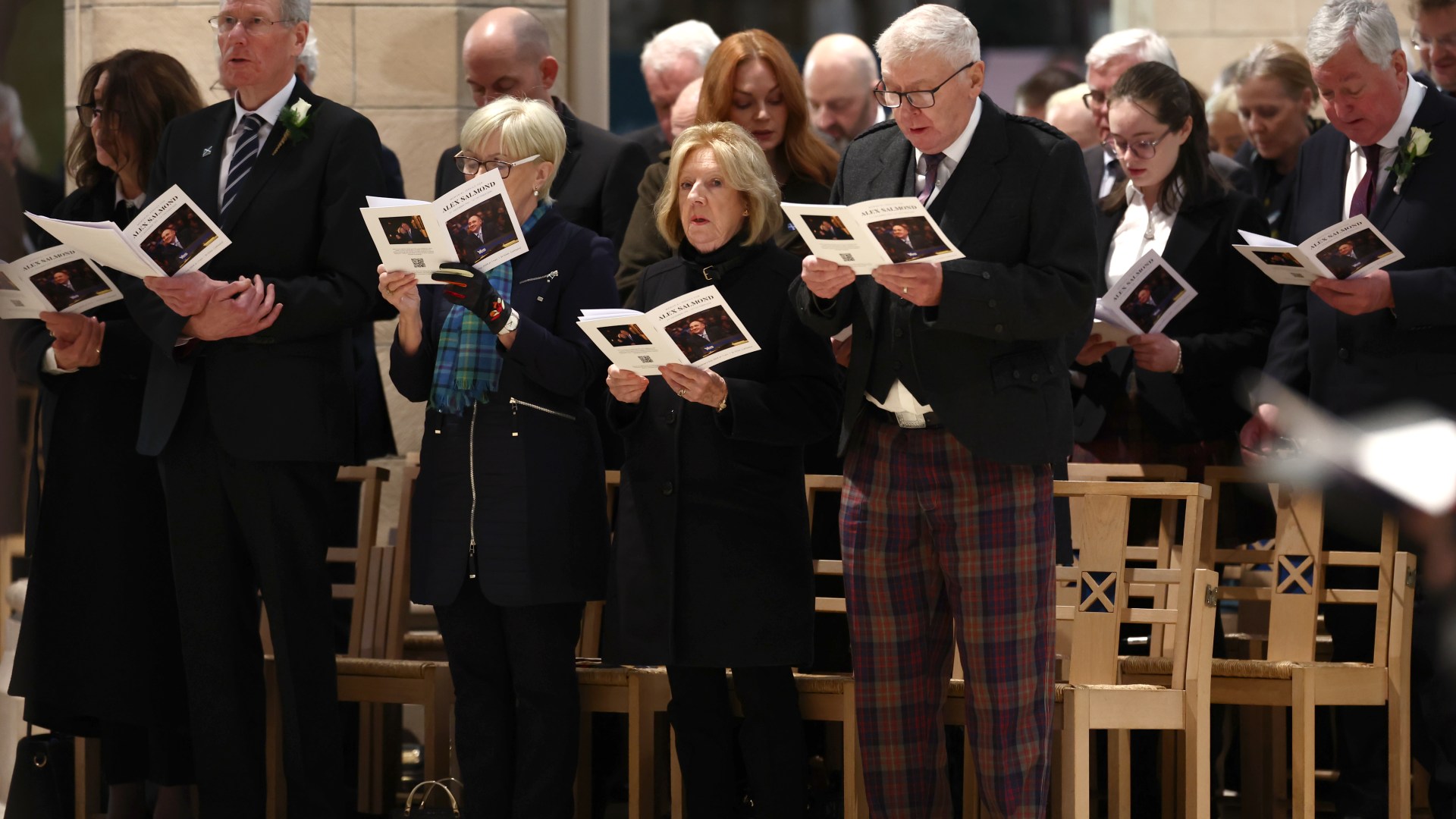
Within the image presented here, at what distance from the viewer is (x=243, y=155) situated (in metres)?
3.82

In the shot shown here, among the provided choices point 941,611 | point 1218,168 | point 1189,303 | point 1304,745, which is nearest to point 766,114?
point 1189,303

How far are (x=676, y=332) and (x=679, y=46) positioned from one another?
2495mm

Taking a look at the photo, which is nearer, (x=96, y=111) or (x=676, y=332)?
(x=676, y=332)

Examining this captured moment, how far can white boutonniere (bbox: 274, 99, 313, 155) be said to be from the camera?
3777mm

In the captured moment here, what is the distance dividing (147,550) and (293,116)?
1.17 m

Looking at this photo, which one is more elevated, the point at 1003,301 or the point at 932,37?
the point at 932,37

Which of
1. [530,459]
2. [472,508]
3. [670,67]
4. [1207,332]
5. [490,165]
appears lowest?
[472,508]

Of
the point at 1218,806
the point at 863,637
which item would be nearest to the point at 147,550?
the point at 863,637

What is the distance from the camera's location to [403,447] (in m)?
5.33

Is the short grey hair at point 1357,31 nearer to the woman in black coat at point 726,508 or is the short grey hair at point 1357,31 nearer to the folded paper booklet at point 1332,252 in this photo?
the folded paper booklet at point 1332,252

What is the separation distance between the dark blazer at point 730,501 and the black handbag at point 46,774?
1.50m

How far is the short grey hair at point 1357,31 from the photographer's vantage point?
151 inches

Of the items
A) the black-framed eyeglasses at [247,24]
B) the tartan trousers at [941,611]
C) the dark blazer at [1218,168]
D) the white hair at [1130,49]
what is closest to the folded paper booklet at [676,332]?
the tartan trousers at [941,611]

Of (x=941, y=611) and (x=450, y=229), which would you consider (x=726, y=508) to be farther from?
(x=450, y=229)
